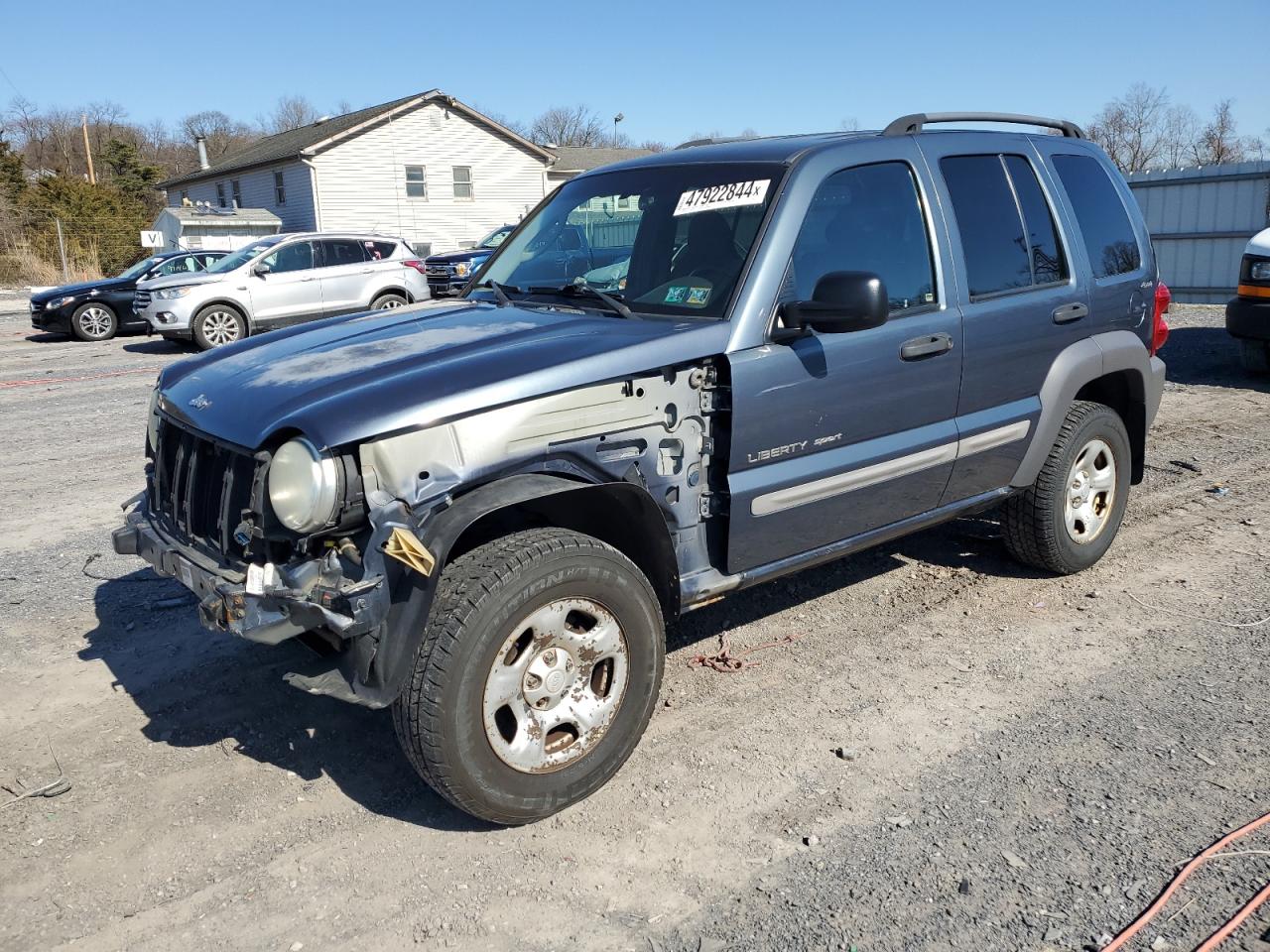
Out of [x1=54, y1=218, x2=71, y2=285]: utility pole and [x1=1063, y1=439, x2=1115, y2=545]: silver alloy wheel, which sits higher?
[x1=54, y1=218, x2=71, y2=285]: utility pole

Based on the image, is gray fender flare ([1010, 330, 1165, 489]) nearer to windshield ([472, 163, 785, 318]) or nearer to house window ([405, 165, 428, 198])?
windshield ([472, 163, 785, 318])

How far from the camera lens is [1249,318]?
994 cm

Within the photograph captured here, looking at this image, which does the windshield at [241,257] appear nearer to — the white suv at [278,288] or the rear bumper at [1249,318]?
the white suv at [278,288]

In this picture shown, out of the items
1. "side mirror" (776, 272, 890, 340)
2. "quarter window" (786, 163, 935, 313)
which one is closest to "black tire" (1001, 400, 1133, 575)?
"quarter window" (786, 163, 935, 313)

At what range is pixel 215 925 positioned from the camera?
287 centimetres

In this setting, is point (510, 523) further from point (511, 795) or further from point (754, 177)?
point (754, 177)

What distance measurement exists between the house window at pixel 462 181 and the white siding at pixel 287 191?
5452mm

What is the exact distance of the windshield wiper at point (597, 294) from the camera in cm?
387

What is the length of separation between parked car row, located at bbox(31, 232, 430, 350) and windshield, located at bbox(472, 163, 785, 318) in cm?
1155

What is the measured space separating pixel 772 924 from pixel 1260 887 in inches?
54.2

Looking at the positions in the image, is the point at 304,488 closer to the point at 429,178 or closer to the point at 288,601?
the point at 288,601

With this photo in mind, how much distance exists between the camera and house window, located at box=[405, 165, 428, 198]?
38250mm

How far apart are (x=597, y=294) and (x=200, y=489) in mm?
1605

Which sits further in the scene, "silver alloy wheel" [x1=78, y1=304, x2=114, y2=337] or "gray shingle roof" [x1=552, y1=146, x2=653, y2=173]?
"gray shingle roof" [x1=552, y1=146, x2=653, y2=173]
